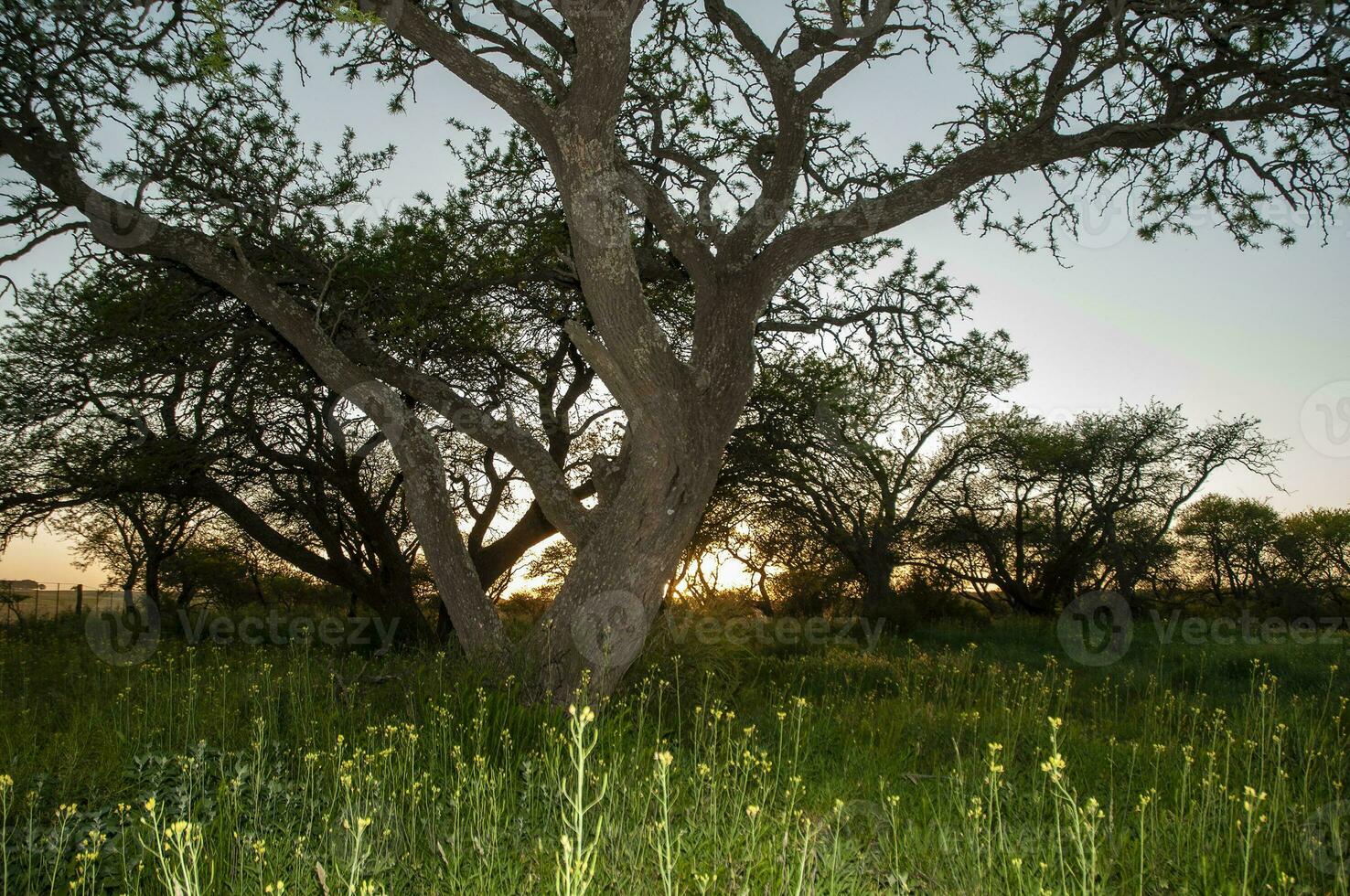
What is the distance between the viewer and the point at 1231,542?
1163 inches

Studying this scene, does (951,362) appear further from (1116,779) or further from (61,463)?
(61,463)

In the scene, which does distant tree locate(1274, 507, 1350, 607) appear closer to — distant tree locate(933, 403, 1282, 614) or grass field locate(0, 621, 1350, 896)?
distant tree locate(933, 403, 1282, 614)

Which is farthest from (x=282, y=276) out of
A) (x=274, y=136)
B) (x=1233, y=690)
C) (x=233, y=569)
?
(x=233, y=569)

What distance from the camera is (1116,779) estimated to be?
597 centimetres
